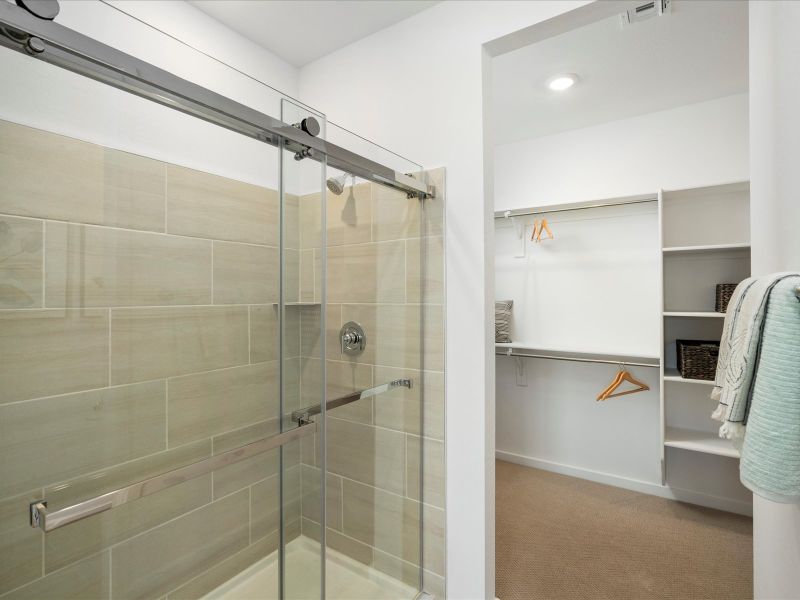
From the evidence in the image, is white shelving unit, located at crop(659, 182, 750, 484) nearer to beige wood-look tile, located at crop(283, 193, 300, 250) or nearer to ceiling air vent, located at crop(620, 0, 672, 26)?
ceiling air vent, located at crop(620, 0, 672, 26)

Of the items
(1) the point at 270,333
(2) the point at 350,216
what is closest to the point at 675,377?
(2) the point at 350,216

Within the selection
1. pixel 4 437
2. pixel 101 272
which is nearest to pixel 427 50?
pixel 101 272

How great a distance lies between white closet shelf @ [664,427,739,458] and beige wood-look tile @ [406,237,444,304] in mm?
1819

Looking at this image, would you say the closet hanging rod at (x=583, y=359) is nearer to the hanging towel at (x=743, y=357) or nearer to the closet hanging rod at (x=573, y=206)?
the closet hanging rod at (x=573, y=206)

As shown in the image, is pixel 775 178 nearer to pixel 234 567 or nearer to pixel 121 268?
pixel 121 268

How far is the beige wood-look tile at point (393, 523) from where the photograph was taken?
1356 mm

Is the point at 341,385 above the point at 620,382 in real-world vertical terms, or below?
above

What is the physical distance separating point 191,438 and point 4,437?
32cm

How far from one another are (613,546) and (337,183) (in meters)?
2.24

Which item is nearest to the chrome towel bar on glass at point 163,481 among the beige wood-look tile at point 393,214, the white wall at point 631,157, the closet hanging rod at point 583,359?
the beige wood-look tile at point 393,214

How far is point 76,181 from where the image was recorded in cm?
78

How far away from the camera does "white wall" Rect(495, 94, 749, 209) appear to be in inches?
96.3

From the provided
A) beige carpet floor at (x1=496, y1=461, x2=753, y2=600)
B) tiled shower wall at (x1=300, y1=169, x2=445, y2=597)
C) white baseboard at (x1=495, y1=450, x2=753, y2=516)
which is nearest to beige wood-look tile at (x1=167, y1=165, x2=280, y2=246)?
tiled shower wall at (x1=300, y1=169, x2=445, y2=597)

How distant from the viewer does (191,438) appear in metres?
0.94
